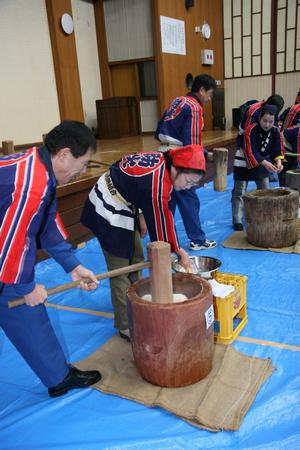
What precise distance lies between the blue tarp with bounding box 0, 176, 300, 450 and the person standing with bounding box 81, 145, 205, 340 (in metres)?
0.49

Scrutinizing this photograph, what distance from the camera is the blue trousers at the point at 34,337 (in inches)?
68.1

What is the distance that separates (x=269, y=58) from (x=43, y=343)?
1096 cm

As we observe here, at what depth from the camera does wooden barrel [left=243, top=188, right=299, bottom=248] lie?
3.62 metres

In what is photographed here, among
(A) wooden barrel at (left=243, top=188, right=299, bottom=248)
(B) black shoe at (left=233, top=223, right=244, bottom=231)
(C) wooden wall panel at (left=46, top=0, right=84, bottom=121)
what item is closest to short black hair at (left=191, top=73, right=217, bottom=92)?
→ (A) wooden barrel at (left=243, top=188, right=299, bottom=248)

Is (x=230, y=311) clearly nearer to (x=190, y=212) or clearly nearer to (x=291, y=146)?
(x=190, y=212)

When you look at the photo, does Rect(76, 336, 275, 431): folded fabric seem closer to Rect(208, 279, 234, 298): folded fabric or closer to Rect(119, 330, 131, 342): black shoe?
Rect(119, 330, 131, 342): black shoe

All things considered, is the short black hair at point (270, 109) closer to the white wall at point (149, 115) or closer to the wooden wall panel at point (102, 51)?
the white wall at point (149, 115)

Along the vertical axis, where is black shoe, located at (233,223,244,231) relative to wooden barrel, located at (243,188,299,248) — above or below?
below

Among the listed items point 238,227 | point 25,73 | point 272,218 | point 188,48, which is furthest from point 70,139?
point 188,48

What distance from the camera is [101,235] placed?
2328 mm

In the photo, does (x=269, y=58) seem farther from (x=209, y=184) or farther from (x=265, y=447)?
(x=265, y=447)

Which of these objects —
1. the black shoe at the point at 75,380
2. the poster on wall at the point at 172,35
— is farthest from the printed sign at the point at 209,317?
the poster on wall at the point at 172,35

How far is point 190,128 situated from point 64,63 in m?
5.77

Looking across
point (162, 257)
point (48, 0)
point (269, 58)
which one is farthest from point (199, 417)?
point (269, 58)
